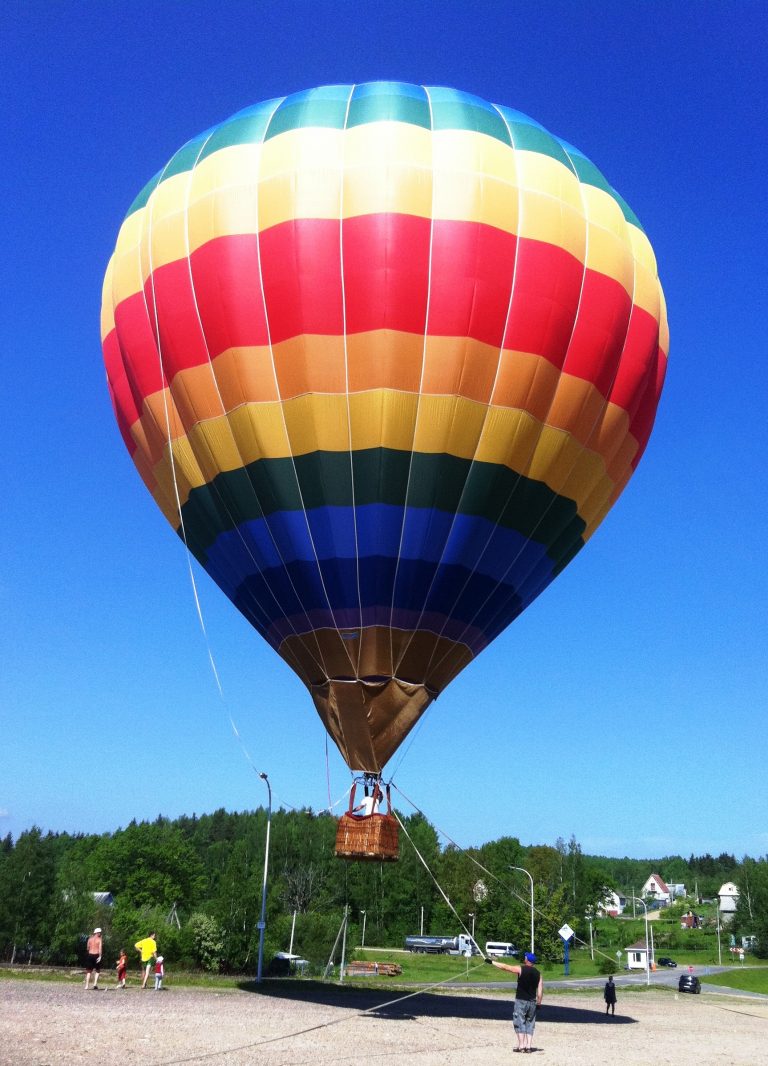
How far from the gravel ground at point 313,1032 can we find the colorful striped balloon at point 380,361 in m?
4.19

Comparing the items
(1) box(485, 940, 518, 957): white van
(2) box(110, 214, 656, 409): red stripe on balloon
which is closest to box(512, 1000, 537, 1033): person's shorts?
(2) box(110, 214, 656, 409): red stripe on balloon

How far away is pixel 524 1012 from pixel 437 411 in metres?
8.63

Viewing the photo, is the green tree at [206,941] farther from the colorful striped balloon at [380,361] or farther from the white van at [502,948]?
the white van at [502,948]

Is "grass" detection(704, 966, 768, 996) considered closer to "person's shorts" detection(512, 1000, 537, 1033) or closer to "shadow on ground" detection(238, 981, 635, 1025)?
"shadow on ground" detection(238, 981, 635, 1025)

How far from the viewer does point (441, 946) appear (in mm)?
66750

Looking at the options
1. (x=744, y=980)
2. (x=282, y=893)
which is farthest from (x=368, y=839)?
(x=282, y=893)

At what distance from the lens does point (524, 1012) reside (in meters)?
11.9

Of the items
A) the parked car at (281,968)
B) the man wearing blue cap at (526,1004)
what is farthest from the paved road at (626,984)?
the man wearing blue cap at (526,1004)

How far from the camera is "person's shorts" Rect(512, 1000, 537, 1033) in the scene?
11.9 m

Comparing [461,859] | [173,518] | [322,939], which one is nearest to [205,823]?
[461,859]

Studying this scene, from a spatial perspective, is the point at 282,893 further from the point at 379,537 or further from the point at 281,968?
the point at 379,537

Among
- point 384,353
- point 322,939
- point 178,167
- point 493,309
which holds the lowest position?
point 322,939

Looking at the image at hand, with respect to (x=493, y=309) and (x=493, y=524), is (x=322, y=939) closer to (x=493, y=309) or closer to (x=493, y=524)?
(x=493, y=524)

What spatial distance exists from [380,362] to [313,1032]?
9690mm
